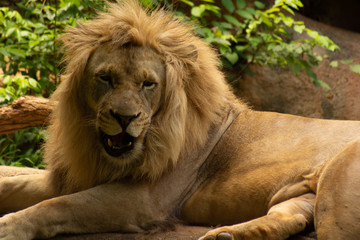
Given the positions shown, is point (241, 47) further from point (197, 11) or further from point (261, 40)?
point (197, 11)

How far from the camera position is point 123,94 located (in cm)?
293

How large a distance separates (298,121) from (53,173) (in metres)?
1.63

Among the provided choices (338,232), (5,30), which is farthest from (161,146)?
(5,30)

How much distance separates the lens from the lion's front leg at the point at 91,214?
2.85 meters

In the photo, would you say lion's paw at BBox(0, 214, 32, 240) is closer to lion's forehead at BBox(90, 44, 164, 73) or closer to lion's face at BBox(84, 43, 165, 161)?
lion's face at BBox(84, 43, 165, 161)

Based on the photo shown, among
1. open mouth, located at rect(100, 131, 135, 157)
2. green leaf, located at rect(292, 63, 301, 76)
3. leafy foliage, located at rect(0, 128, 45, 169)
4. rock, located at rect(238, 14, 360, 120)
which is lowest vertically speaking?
leafy foliage, located at rect(0, 128, 45, 169)

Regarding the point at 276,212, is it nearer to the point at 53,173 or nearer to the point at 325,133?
the point at 325,133

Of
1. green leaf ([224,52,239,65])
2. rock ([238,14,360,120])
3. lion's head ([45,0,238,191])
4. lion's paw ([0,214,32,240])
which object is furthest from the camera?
rock ([238,14,360,120])

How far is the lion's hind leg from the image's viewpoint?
2.48m

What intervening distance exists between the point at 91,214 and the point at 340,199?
1342mm

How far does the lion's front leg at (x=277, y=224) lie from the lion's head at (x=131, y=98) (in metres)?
0.71

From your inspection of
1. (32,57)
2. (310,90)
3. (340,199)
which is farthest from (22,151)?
(340,199)

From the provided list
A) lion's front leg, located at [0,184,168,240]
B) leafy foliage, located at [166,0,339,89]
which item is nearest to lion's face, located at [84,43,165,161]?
lion's front leg, located at [0,184,168,240]

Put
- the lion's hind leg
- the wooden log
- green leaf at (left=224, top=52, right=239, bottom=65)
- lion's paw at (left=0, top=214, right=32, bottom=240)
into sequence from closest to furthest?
1. the lion's hind leg
2. lion's paw at (left=0, top=214, right=32, bottom=240)
3. the wooden log
4. green leaf at (left=224, top=52, right=239, bottom=65)
